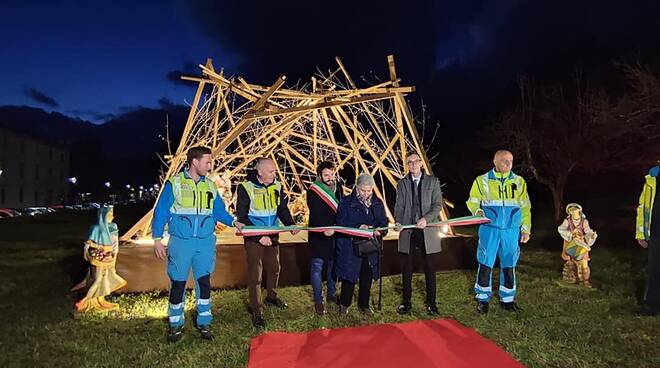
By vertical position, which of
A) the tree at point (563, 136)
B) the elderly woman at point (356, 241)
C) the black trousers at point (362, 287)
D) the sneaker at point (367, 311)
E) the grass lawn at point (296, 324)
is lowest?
the grass lawn at point (296, 324)

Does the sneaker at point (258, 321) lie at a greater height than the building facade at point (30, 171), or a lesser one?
lesser

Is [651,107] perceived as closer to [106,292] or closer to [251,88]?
[251,88]

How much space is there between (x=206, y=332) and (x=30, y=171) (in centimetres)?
5064

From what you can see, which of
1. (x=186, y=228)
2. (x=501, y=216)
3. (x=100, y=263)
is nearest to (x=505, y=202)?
(x=501, y=216)

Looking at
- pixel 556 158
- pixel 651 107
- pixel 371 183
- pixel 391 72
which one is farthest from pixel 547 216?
pixel 371 183

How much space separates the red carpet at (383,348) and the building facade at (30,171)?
4624 cm

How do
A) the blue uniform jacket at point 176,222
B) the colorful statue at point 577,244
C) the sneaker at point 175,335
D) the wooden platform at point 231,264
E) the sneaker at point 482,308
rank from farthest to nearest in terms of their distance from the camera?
the colorful statue at point 577,244
the wooden platform at point 231,264
the sneaker at point 482,308
the sneaker at point 175,335
the blue uniform jacket at point 176,222

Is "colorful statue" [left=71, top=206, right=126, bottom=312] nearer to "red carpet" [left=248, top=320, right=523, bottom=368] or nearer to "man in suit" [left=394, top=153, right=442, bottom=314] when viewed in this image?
"red carpet" [left=248, top=320, right=523, bottom=368]

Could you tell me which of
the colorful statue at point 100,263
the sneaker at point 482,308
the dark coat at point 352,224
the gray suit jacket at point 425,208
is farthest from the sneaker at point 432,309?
the colorful statue at point 100,263

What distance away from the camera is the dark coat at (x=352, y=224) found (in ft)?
15.4

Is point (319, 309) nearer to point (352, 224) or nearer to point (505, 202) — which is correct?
point (352, 224)

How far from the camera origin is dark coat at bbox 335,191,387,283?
4707 millimetres

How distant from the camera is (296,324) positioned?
4.61m

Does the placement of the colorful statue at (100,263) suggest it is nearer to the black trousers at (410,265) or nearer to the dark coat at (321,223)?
the dark coat at (321,223)
